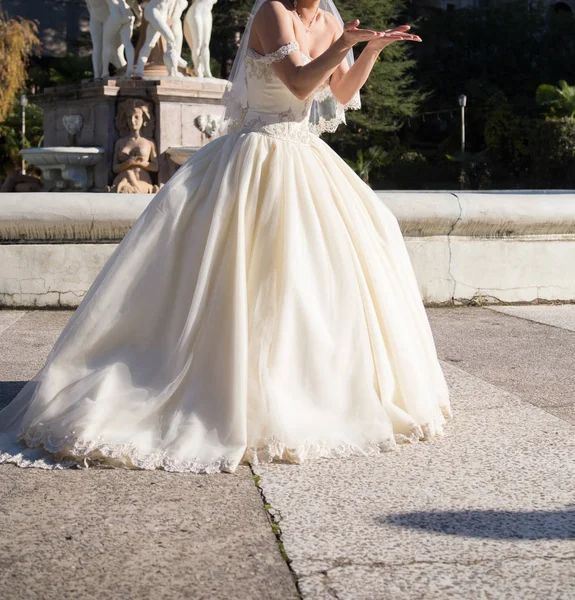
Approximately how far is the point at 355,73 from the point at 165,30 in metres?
8.73

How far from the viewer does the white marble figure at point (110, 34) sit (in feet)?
41.0

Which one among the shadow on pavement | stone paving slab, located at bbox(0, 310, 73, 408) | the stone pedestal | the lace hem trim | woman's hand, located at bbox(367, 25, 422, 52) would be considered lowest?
stone paving slab, located at bbox(0, 310, 73, 408)

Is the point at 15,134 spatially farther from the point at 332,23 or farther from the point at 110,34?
the point at 332,23

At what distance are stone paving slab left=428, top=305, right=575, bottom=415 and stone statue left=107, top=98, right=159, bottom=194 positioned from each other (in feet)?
16.6

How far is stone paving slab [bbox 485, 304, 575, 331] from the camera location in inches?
276

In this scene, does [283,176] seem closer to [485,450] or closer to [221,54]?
[485,450]

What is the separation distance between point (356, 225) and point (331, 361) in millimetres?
582

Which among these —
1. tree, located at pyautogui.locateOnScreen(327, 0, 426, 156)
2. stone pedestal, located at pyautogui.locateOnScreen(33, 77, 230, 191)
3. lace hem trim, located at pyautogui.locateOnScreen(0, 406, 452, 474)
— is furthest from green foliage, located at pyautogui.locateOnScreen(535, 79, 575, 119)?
lace hem trim, located at pyautogui.locateOnScreen(0, 406, 452, 474)

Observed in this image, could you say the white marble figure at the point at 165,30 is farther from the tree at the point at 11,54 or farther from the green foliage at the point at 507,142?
the green foliage at the point at 507,142

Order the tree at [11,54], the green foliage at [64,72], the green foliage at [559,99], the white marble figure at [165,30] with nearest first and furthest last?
the white marble figure at [165,30]
the tree at [11,54]
the green foliage at [559,99]
the green foliage at [64,72]

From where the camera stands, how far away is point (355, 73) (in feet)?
13.3

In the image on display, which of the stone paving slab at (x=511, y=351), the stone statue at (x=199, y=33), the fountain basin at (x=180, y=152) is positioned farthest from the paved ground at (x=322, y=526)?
the stone statue at (x=199, y=33)

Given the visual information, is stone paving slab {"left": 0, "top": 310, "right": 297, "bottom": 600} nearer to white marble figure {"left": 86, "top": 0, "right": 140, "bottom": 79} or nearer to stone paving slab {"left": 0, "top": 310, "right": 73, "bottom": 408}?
stone paving slab {"left": 0, "top": 310, "right": 73, "bottom": 408}

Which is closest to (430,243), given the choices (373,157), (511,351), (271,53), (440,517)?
(511,351)
